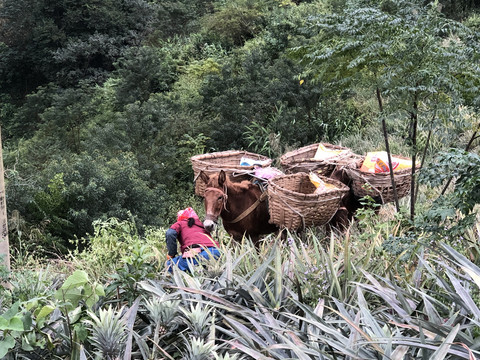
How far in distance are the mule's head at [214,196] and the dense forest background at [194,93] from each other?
1.51 meters

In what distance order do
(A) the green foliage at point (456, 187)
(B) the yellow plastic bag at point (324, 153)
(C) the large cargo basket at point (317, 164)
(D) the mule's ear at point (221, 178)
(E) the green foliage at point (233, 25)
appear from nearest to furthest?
1. (A) the green foliage at point (456, 187)
2. (D) the mule's ear at point (221, 178)
3. (C) the large cargo basket at point (317, 164)
4. (B) the yellow plastic bag at point (324, 153)
5. (E) the green foliage at point (233, 25)

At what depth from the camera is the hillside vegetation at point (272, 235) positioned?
249 centimetres

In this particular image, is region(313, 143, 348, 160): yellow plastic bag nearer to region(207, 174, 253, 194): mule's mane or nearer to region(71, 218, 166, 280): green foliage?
region(207, 174, 253, 194): mule's mane

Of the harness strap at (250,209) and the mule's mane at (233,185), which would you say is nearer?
the mule's mane at (233,185)

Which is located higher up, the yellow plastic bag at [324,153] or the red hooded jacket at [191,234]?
the red hooded jacket at [191,234]

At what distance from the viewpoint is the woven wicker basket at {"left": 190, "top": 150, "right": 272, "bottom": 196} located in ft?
19.8

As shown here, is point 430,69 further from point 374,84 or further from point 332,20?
point 332,20

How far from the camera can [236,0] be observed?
24578mm

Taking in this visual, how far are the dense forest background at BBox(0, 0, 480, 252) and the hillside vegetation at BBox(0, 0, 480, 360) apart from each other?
4 cm

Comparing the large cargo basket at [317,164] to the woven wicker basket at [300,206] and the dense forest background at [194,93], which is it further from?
the dense forest background at [194,93]

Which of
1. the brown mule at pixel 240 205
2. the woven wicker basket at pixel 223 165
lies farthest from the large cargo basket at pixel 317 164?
the brown mule at pixel 240 205

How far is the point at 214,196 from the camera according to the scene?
17.5 feet

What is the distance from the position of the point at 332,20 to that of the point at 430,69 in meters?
1.14

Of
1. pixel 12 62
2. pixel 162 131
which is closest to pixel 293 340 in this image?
pixel 162 131
